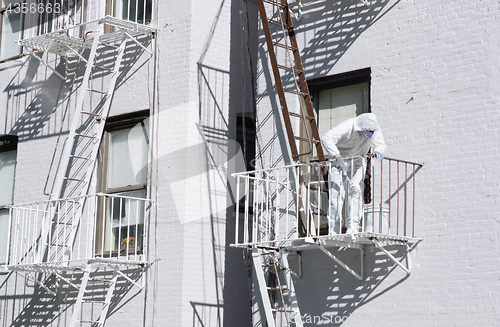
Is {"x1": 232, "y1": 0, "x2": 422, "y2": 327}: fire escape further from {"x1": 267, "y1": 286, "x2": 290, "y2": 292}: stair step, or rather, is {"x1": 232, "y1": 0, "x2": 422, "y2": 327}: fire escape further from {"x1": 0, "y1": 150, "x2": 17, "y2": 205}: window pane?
{"x1": 0, "y1": 150, "x2": 17, "y2": 205}: window pane

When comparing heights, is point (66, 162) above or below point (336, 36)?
below

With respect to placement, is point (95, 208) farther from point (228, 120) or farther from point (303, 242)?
point (303, 242)

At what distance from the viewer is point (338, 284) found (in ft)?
34.9

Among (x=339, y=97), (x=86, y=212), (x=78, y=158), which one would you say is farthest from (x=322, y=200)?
(x=78, y=158)

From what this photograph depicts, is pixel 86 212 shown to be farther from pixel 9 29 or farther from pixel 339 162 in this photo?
pixel 339 162

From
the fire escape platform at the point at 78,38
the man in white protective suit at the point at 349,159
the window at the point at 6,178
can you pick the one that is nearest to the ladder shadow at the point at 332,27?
the man in white protective suit at the point at 349,159

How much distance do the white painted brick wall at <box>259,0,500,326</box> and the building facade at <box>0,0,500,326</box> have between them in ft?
0.06

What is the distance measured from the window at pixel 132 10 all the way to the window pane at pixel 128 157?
182cm

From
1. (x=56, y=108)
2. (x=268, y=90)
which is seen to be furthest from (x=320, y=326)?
(x=56, y=108)

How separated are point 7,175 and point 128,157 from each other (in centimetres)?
301

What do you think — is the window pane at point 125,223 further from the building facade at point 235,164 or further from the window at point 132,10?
the window at point 132,10

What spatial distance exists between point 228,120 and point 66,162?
102 inches

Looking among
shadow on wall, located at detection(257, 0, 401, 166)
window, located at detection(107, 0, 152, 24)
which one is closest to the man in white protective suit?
shadow on wall, located at detection(257, 0, 401, 166)

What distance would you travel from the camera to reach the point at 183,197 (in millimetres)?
12164
